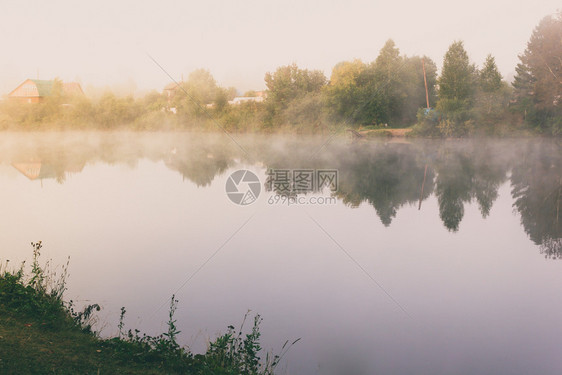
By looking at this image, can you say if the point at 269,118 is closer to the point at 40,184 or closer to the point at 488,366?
the point at 40,184

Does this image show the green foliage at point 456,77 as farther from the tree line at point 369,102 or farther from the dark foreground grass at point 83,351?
the dark foreground grass at point 83,351

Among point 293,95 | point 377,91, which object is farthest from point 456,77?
point 293,95

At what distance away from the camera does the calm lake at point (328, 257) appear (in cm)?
553

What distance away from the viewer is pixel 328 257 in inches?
340

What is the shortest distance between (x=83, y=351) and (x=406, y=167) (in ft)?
59.5

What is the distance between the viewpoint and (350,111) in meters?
38.6

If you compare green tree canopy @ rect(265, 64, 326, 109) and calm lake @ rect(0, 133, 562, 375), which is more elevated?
green tree canopy @ rect(265, 64, 326, 109)

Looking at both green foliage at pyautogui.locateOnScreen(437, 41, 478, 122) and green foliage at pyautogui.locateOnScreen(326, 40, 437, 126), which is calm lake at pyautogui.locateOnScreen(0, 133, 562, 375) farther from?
green foliage at pyautogui.locateOnScreen(326, 40, 437, 126)

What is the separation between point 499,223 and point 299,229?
15.7ft

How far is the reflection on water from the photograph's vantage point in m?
12.8

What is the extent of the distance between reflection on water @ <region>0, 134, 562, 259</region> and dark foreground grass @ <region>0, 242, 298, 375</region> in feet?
22.3

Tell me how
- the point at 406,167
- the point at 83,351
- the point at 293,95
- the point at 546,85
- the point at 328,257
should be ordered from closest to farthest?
the point at 83,351 < the point at 328,257 < the point at 406,167 < the point at 546,85 < the point at 293,95

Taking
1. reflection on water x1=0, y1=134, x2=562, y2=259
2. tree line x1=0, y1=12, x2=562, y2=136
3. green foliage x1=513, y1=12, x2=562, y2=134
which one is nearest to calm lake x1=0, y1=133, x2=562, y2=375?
reflection on water x1=0, y1=134, x2=562, y2=259

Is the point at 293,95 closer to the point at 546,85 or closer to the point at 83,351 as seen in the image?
the point at 546,85
